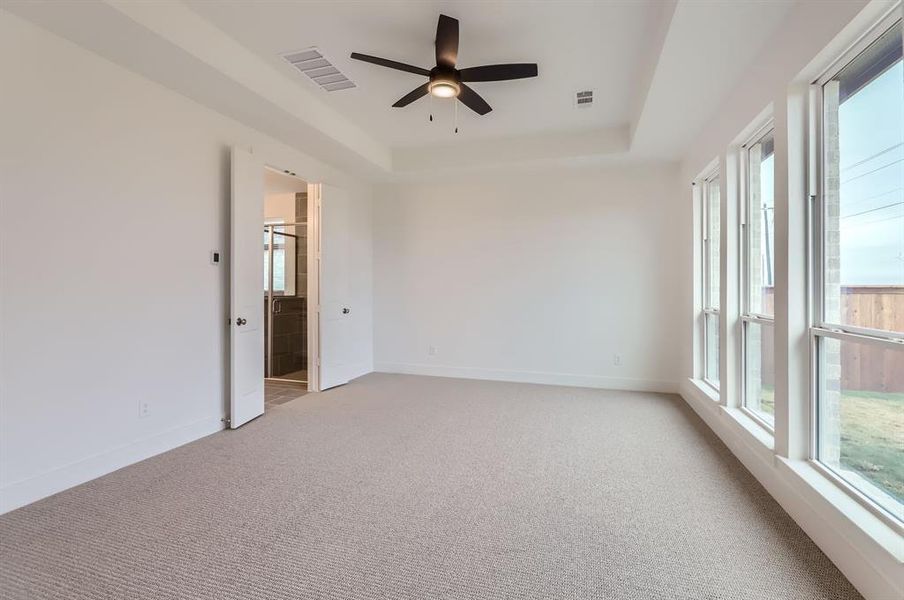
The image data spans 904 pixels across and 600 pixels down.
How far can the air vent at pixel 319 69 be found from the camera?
10.1 feet

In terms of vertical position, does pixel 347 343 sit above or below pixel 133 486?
above

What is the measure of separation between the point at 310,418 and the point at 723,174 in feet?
13.5

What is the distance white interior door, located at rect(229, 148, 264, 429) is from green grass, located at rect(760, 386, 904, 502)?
13.4 feet

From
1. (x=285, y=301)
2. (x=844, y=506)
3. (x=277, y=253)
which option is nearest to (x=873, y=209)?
(x=844, y=506)

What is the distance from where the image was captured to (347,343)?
17.4ft

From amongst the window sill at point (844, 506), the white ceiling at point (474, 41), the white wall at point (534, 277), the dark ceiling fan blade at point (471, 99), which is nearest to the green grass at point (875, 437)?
the window sill at point (844, 506)

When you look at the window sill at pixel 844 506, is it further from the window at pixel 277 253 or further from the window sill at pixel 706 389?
the window at pixel 277 253

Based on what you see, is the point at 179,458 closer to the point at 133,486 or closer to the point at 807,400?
the point at 133,486

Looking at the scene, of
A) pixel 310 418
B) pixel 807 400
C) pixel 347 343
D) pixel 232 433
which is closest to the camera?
pixel 807 400

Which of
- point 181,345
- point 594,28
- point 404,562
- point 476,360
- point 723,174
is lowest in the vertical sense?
point 404,562

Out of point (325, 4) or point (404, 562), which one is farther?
point (325, 4)

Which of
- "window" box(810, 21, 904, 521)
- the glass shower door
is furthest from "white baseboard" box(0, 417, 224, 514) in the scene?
"window" box(810, 21, 904, 521)

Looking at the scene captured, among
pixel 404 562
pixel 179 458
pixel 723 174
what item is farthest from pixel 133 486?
pixel 723 174

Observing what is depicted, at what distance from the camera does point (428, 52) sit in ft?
10.1
